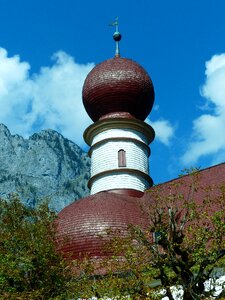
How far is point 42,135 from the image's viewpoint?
13362cm

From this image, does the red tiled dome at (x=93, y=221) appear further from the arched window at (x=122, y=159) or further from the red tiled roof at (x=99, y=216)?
the arched window at (x=122, y=159)

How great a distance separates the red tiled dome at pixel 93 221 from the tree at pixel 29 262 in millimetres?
4169

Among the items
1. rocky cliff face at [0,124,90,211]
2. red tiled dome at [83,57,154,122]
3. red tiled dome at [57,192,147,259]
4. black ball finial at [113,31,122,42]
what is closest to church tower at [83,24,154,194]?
red tiled dome at [83,57,154,122]

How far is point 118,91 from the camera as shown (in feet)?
96.3

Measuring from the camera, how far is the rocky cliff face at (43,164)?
394 ft

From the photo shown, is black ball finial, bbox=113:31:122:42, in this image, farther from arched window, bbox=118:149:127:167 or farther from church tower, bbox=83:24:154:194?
arched window, bbox=118:149:127:167

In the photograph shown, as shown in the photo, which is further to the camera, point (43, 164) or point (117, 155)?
point (43, 164)

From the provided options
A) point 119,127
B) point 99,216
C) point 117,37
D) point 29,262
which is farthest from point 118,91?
point 29,262

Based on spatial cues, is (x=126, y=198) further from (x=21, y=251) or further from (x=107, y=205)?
(x=21, y=251)

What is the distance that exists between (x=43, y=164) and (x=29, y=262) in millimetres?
113873

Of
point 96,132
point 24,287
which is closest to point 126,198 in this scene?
point 96,132

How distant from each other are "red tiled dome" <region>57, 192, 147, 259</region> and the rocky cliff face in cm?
9418

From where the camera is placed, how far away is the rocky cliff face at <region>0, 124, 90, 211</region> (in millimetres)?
120125

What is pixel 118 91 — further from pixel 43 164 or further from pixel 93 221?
pixel 43 164
